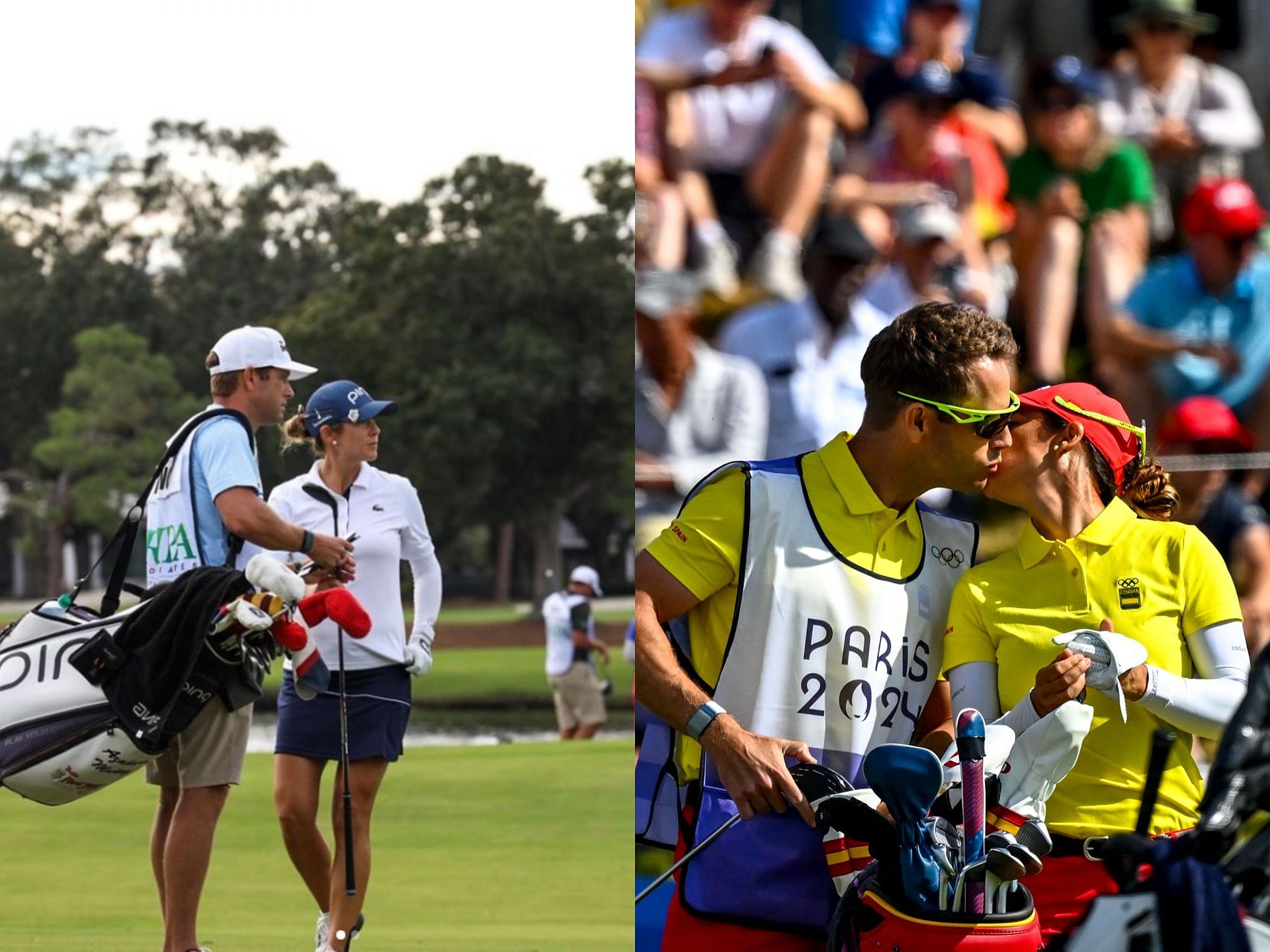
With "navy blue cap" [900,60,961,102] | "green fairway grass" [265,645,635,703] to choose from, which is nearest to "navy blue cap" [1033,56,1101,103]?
"navy blue cap" [900,60,961,102]

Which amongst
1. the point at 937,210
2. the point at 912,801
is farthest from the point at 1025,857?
the point at 937,210

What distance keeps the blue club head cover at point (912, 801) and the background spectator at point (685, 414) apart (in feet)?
13.9

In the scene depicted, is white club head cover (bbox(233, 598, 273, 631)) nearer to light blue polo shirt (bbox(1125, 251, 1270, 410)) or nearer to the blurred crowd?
the blurred crowd

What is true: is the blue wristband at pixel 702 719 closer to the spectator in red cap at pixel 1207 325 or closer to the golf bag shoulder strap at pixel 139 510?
the golf bag shoulder strap at pixel 139 510

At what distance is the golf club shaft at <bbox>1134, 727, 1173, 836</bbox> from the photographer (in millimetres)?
2297

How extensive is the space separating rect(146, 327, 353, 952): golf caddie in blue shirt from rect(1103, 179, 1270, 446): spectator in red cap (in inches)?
161

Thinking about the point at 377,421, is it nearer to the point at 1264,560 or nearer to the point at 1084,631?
the point at 1084,631

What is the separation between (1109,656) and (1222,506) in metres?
4.38

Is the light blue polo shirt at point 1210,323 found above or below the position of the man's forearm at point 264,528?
above

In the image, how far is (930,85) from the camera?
7.64m

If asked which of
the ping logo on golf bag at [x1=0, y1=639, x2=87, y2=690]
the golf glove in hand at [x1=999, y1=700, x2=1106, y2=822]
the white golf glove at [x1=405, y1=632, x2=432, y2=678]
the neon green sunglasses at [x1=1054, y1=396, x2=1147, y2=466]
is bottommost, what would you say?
the white golf glove at [x1=405, y1=632, x2=432, y2=678]

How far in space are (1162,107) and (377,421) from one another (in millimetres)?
4747

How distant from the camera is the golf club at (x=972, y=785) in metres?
2.49

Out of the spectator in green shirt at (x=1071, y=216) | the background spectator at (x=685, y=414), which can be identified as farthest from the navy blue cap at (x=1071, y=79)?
the background spectator at (x=685, y=414)
